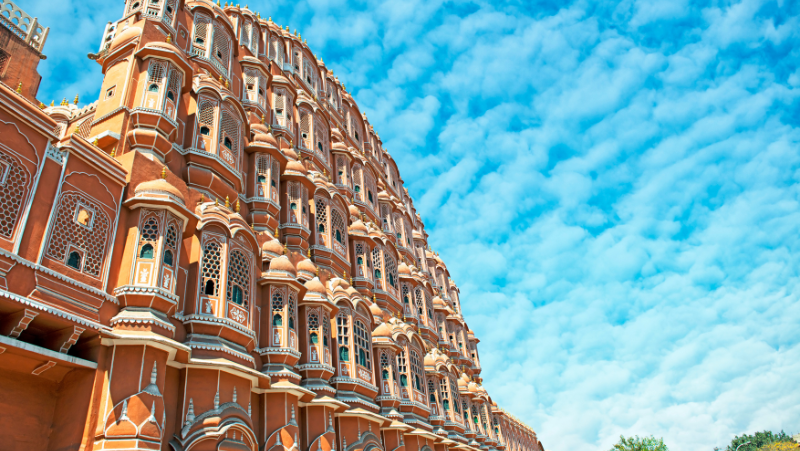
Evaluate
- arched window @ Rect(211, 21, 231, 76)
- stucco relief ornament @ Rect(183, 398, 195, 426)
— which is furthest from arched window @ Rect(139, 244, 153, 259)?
arched window @ Rect(211, 21, 231, 76)

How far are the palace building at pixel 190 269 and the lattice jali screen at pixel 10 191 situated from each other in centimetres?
4

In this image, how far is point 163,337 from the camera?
46.3ft

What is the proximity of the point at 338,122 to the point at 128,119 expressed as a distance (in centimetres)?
2354

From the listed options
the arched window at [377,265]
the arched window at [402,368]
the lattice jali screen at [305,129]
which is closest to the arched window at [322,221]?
the lattice jali screen at [305,129]

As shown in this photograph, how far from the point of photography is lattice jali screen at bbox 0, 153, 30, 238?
1207 cm

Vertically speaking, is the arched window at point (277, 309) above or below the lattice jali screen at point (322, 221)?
below

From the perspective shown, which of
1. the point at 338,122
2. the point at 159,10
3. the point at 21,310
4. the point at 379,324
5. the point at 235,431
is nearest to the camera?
the point at 21,310

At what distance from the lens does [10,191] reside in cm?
1234

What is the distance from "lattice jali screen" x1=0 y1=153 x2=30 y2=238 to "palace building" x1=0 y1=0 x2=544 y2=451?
43 millimetres

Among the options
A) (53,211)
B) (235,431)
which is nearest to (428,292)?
(235,431)

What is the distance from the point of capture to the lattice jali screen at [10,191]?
475 inches

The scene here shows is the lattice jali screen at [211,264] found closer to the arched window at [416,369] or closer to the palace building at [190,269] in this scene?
the palace building at [190,269]

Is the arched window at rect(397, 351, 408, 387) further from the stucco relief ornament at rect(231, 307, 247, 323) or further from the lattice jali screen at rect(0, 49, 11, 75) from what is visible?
the lattice jali screen at rect(0, 49, 11, 75)

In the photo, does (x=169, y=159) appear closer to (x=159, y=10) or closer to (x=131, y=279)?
(x=131, y=279)
